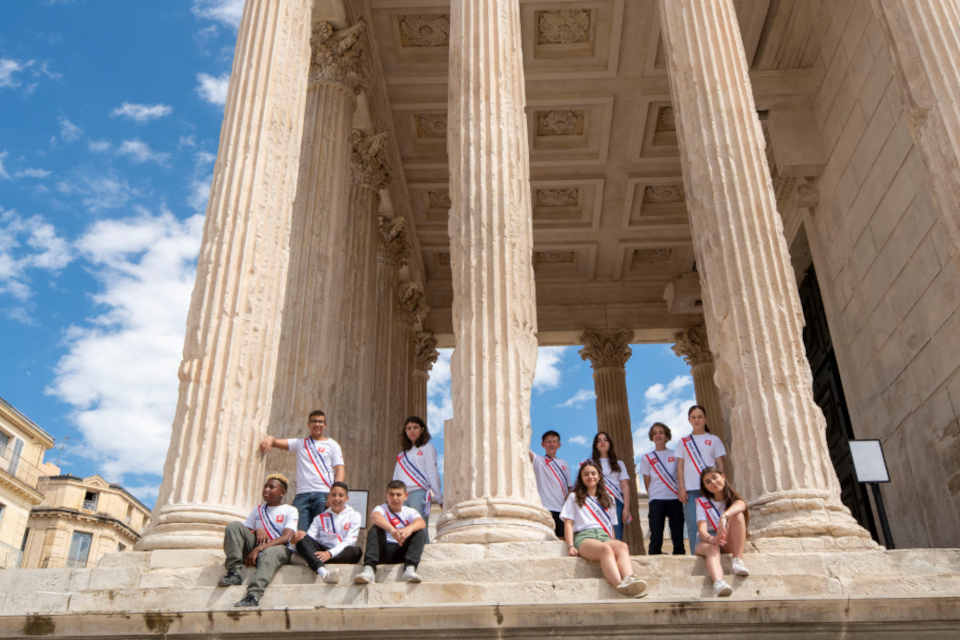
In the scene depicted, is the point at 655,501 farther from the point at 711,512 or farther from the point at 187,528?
the point at 187,528

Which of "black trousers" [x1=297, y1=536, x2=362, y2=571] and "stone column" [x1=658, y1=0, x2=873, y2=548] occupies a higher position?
"stone column" [x1=658, y1=0, x2=873, y2=548]

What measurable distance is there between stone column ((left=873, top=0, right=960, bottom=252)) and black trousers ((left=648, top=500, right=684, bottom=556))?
5713 mm

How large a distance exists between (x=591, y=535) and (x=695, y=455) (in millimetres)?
2641

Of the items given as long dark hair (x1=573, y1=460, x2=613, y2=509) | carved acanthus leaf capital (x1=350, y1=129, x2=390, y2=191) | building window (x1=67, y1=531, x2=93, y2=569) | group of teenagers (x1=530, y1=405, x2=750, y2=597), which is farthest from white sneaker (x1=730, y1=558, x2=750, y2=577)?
building window (x1=67, y1=531, x2=93, y2=569)

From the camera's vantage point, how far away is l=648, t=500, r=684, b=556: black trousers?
12125 millimetres

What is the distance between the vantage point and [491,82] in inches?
544

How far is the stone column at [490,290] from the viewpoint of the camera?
1045cm

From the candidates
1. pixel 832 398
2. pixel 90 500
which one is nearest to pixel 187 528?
pixel 832 398

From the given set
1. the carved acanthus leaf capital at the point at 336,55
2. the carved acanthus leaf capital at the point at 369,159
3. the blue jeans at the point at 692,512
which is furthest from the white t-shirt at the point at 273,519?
the carved acanthus leaf capital at the point at 369,159

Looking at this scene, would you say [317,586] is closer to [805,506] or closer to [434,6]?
[805,506]

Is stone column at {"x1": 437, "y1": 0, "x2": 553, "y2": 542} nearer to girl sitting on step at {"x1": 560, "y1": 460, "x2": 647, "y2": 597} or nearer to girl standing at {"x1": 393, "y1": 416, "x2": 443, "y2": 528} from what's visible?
girl sitting on step at {"x1": 560, "y1": 460, "x2": 647, "y2": 597}

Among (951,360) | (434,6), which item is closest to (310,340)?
(434,6)

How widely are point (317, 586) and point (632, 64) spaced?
17.7m

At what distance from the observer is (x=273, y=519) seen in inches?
390
